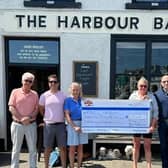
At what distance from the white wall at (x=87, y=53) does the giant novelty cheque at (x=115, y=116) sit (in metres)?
1.45

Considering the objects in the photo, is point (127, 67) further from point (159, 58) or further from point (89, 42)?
point (89, 42)

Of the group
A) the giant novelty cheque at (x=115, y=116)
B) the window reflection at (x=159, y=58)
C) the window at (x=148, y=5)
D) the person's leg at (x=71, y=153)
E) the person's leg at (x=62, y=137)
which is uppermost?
the window at (x=148, y=5)

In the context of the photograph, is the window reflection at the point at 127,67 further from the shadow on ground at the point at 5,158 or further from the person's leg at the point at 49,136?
the shadow on ground at the point at 5,158

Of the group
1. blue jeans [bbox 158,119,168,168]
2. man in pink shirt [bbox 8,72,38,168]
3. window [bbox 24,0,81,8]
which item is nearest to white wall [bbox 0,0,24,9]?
window [bbox 24,0,81,8]

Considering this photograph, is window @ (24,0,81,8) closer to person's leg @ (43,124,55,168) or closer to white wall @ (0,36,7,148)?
white wall @ (0,36,7,148)

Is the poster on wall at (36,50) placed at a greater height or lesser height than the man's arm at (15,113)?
greater

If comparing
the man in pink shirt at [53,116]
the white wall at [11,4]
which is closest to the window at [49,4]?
the white wall at [11,4]

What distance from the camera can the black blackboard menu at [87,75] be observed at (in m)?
8.46

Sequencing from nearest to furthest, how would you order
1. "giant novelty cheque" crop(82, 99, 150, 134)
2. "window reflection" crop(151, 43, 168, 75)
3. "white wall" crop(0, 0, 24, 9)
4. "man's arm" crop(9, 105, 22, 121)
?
"man's arm" crop(9, 105, 22, 121) < "giant novelty cheque" crop(82, 99, 150, 134) < "white wall" crop(0, 0, 24, 9) < "window reflection" crop(151, 43, 168, 75)

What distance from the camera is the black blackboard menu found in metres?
8.46

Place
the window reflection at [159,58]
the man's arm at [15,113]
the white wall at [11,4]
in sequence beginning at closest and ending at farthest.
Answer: the man's arm at [15,113] < the white wall at [11,4] < the window reflection at [159,58]

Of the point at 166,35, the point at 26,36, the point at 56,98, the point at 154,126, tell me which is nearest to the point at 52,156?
the point at 56,98

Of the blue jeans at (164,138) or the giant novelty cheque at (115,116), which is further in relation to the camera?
the giant novelty cheque at (115,116)

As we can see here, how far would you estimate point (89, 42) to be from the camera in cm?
847
